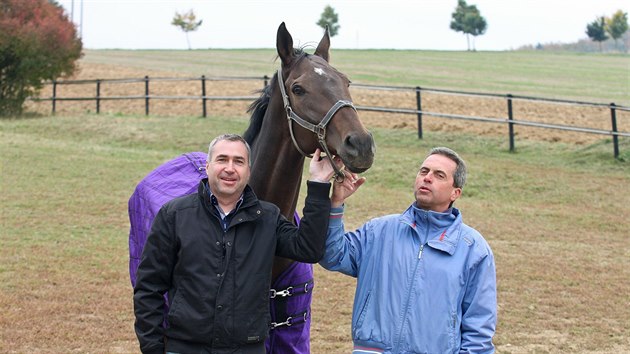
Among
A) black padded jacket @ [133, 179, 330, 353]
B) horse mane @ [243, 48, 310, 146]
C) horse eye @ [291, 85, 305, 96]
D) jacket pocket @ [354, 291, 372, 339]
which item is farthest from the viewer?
horse mane @ [243, 48, 310, 146]

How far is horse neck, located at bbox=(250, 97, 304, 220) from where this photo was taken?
3.66m

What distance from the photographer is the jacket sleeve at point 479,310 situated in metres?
3.10

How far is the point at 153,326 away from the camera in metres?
3.12

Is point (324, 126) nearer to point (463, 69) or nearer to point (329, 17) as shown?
point (463, 69)

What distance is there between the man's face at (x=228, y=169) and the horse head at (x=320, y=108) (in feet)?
1.16

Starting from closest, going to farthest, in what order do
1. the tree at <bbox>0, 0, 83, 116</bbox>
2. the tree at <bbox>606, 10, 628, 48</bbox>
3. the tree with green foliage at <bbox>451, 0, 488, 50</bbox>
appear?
the tree at <bbox>0, 0, 83, 116</bbox> → the tree with green foliage at <bbox>451, 0, 488, 50</bbox> → the tree at <bbox>606, 10, 628, 48</bbox>

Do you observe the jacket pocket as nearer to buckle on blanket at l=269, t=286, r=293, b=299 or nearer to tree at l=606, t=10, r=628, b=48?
buckle on blanket at l=269, t=286, r=293, b=299

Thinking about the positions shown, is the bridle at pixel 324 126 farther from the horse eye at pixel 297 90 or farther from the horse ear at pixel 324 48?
the horse ear at pixel 324 48

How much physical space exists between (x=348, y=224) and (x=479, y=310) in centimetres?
772

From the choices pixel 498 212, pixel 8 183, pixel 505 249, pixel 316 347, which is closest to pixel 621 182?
pixel 498 212

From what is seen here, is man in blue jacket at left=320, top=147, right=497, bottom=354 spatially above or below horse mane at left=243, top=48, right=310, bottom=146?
below

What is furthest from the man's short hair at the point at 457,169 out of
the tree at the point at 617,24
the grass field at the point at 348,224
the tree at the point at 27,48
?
the tree at the point at 617,24

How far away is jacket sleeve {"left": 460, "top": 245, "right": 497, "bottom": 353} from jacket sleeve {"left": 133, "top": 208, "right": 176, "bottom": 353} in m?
1.15

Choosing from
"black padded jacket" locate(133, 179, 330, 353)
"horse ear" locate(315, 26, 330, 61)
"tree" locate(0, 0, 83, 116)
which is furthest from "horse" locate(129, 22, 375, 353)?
"tree" locate(0, 0, 83, 116)
